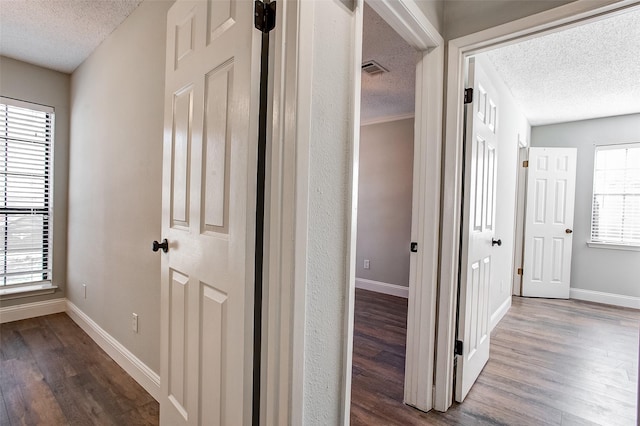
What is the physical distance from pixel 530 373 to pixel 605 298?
111 inches

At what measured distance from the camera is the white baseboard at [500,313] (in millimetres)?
3174

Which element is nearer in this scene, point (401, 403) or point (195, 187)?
point (195, 187)

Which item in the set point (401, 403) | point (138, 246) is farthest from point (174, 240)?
point (401, 403)

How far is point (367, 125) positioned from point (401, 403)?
368cm

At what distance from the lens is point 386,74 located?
2994 mm

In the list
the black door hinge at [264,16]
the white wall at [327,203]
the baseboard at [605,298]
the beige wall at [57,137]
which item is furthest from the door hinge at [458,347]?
the beige wall at [57,137]

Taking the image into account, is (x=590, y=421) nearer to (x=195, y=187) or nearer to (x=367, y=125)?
(x=195, y=187)

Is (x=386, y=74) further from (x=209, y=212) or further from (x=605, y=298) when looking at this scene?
(x=605, y=298)

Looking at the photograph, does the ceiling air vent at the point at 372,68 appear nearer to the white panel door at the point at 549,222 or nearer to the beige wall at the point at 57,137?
the white panel door at the point at 549,222

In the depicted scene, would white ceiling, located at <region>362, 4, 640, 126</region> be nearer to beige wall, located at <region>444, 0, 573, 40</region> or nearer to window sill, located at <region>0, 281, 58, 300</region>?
beige wall, located at <region>444, 0, 573, 40</region>

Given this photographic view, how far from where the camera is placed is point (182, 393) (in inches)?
53.4

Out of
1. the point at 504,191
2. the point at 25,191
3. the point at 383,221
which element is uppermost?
the point at 504,191

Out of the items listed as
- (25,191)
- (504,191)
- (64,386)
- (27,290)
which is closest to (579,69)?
(504,191)

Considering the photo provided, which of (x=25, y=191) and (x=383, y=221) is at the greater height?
(x=25, y=191)
